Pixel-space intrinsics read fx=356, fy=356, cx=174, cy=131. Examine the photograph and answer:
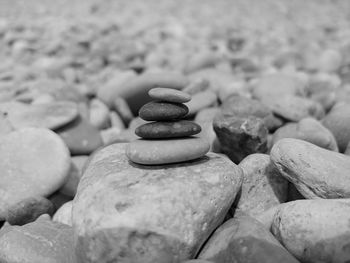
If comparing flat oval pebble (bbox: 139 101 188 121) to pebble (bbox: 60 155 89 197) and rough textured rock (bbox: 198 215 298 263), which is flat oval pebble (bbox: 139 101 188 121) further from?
pebble (bbox: 60 155 89 197)

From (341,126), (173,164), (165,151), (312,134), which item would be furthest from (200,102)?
(165,151)

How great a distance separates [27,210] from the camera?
286 cm

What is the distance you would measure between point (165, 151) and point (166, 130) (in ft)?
0.54

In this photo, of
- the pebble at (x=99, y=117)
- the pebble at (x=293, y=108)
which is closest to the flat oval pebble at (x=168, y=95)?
the pebble at (x=293, y=108)

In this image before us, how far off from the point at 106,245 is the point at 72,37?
20.0ft

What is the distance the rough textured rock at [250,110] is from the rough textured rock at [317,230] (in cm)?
147

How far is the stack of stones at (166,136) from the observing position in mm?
2463

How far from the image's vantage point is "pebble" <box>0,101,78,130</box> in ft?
12.3

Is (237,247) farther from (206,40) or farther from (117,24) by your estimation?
(117,24)

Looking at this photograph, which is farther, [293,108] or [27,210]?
[293,108]

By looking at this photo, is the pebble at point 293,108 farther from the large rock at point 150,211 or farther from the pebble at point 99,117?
the pebble at point 99,117

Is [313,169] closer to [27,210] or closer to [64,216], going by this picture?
[64,216]

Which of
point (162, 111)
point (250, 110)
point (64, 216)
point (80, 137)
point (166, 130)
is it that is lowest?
point (64, 216)

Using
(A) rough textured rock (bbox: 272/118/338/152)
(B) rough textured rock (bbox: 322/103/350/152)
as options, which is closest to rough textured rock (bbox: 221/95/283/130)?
(A) rough textured rock (bbox: 272/118/338/152)
